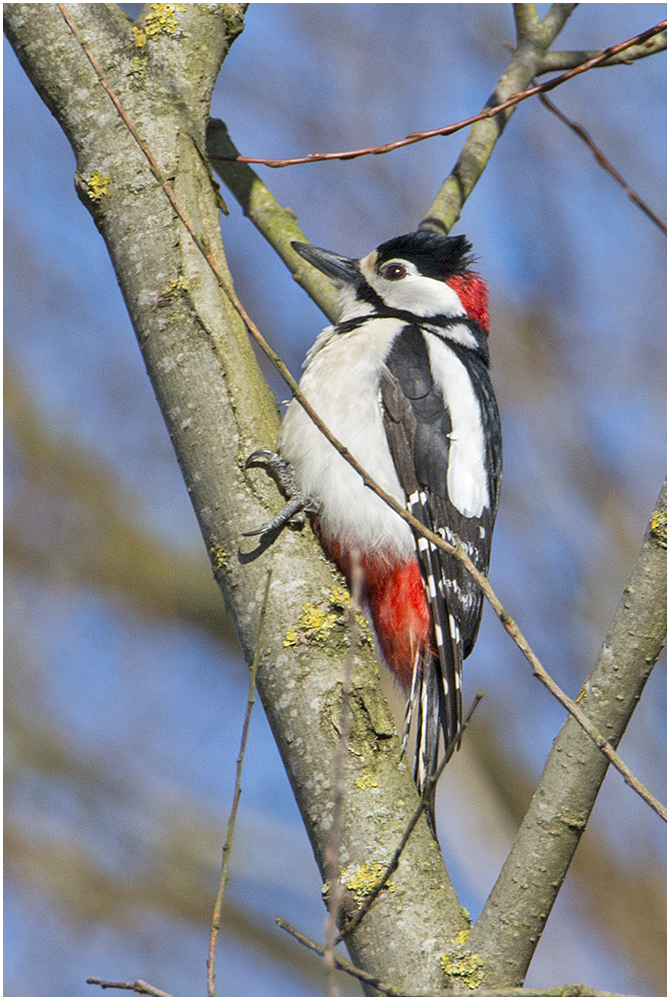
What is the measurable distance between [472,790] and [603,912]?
103 centimetres

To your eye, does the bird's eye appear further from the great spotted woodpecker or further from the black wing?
the black wing

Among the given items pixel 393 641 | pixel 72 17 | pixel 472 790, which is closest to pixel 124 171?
pixel 72 17

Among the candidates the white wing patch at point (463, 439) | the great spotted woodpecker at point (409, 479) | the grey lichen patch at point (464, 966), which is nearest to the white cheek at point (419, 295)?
the great spotted woodpecker at point (409, 479)

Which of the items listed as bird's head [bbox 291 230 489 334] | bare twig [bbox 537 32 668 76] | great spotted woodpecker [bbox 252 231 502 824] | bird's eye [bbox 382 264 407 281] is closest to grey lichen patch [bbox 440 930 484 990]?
great spotted woodpecker [bbox 252 231 502 824]

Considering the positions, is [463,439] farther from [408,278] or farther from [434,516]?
[408,278]

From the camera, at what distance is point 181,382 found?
223 centimetres

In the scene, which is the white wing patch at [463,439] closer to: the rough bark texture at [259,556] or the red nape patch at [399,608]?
the red nape patch at [399,608]

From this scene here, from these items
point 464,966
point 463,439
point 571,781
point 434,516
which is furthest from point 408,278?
point 464,966

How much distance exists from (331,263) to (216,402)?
1079 millimetres

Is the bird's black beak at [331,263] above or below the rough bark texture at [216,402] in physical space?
above

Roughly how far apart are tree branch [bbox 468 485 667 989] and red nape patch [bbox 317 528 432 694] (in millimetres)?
1073

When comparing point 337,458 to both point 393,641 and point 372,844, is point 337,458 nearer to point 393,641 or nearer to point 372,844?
point 393,641

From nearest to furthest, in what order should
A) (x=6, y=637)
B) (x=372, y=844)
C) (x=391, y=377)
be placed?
1. (x=372, y=844)
2. (x=391, y=377)
3. (x=6, y=637)

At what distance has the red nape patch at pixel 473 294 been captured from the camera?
331cm
